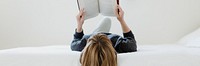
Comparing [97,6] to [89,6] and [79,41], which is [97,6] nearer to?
[89,6]

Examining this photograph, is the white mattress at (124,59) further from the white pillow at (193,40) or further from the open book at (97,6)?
the white pillow at (193,40)

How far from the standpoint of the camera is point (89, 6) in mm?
1531

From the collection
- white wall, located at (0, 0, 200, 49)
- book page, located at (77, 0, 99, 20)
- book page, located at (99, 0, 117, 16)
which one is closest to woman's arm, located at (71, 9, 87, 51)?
book page, located at (77, 0, 99, 20)

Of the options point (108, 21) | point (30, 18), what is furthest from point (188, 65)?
point (30, 18)

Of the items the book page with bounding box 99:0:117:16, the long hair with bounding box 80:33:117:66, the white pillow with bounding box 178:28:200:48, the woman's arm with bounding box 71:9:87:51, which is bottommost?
the white pillow with bounding box 178:28:200:48

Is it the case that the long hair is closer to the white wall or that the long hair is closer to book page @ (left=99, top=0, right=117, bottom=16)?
book page @ (left=99, top=0, right=117, bottom=16)

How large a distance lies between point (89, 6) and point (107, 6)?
0.35 feet

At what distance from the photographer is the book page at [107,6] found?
4.99ft

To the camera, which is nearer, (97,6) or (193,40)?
(97,6)

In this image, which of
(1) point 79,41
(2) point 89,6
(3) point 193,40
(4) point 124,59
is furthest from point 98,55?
(3) point 193,40

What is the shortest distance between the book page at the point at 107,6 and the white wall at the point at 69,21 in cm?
81

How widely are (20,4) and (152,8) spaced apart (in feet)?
4.00

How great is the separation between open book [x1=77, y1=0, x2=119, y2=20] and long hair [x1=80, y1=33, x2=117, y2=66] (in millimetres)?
516

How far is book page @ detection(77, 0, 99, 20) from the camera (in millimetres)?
1509
